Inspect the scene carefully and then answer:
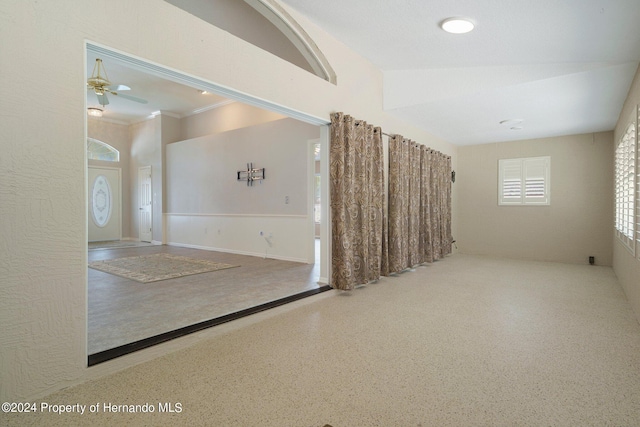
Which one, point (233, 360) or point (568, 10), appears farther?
point (568, 10)

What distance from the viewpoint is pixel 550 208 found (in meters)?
6.38

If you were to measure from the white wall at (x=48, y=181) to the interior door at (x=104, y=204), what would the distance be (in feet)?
27.3

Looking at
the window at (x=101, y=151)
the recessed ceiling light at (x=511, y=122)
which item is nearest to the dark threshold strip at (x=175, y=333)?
the recessed ceiling light at (x=511, y=122)

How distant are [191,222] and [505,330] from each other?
23.0ft

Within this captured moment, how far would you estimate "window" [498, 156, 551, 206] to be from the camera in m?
6.45

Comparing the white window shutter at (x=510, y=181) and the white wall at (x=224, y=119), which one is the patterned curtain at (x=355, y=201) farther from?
the white window shutter at (x=510, y=181)

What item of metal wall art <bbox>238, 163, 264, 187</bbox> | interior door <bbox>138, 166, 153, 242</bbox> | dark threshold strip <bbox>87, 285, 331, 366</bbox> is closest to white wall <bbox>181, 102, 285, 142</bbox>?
metal wall art <bbox>238, 163, 264, 187</bbox>

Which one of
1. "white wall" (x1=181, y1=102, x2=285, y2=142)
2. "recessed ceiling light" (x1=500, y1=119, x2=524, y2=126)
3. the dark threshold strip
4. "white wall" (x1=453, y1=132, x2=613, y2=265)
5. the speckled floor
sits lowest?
the speckled floor

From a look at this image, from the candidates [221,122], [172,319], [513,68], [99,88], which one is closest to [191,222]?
[221,122]

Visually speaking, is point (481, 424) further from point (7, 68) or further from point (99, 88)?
point (99, 88)

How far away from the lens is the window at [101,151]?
901 centimetres

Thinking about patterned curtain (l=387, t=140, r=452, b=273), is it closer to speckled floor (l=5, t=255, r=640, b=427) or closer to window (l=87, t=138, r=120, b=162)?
speckled floor (l=5, t=255, r=640, b=427)

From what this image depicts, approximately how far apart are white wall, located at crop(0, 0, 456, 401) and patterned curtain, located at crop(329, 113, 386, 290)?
6.84 feet

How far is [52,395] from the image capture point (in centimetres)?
181
